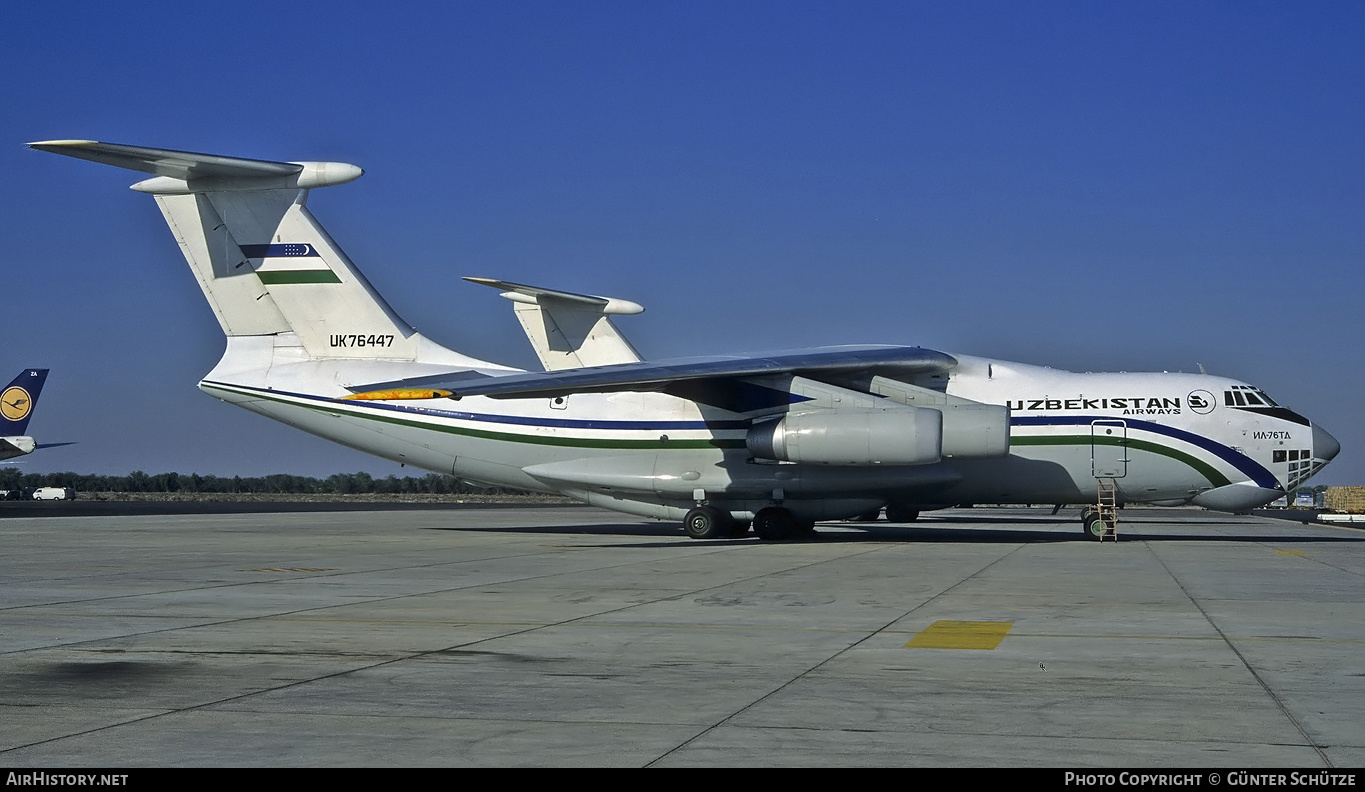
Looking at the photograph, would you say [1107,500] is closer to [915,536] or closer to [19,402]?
[915,536]

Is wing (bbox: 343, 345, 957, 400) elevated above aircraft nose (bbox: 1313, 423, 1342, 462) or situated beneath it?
elevated above

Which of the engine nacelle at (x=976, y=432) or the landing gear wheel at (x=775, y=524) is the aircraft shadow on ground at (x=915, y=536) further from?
the engine nacelle at (x=976, y=432)

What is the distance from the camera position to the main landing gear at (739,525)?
20531 mm

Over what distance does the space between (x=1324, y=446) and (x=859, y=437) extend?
26.5 feet

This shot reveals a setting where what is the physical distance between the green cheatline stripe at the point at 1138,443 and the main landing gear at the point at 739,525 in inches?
153

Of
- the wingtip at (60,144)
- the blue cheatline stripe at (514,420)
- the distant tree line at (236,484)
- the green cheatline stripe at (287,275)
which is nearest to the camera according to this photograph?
the wingtip at (60,144)

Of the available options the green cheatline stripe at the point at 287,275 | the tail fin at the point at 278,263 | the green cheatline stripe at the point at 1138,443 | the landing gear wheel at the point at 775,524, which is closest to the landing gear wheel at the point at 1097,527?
the green cheatline stripe at the point at 1138,443

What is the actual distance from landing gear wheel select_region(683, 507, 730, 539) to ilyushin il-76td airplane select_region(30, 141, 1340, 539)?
0.04m

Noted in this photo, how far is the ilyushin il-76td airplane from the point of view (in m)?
18.8

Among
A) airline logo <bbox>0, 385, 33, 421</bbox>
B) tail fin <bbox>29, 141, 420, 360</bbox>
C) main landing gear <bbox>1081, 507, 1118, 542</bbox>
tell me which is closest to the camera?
tail fin <bbox>29, 141, 420, 360</bbox>

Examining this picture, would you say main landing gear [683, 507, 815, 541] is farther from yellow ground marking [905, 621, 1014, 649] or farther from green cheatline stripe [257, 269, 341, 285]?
yellow ground marking [905, 621, 1014, 649]

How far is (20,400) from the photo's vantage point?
155 feet

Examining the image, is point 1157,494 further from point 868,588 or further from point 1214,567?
point 868,588

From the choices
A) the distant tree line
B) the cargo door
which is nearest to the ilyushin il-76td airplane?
the cargo door
